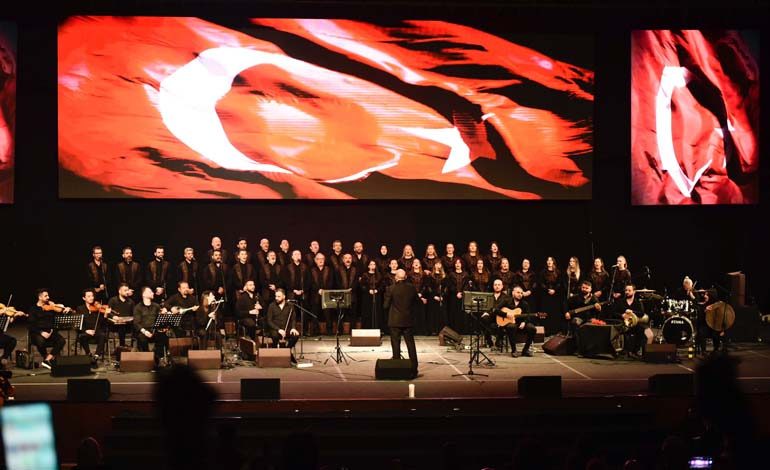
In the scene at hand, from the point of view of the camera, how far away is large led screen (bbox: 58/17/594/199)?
57.4 ft

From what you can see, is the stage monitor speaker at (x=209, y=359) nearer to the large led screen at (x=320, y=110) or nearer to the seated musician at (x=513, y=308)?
the seated musician at (x=513, y=308)

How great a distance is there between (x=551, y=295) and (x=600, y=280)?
128cm

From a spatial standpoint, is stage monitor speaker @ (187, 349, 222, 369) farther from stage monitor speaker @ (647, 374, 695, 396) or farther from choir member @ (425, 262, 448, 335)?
stage monitor speaker @ (647, 374, 695, 396)

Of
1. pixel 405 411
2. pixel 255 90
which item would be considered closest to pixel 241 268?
pixel 255 90

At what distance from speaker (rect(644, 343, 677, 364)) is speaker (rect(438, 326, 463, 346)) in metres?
3.23

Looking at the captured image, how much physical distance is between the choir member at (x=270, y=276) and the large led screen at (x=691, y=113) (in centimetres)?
788

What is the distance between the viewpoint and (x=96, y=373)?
13039 mm

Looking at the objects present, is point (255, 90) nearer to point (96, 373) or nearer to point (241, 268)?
point (241, 268)

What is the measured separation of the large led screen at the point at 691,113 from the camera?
18656 mm

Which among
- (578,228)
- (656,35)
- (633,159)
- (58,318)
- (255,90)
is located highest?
(656,35)

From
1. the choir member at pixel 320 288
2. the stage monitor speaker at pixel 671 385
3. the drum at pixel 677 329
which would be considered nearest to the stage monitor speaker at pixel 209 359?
the choir member at pixel 320 288

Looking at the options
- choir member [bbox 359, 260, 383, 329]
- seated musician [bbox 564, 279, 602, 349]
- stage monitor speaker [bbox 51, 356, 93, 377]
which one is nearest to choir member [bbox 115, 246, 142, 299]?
stage monitor speaker [bbox 51, 356, 93, 377]

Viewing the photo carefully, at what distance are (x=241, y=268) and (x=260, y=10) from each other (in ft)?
17.6

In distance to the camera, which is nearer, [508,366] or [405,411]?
[405,411]
